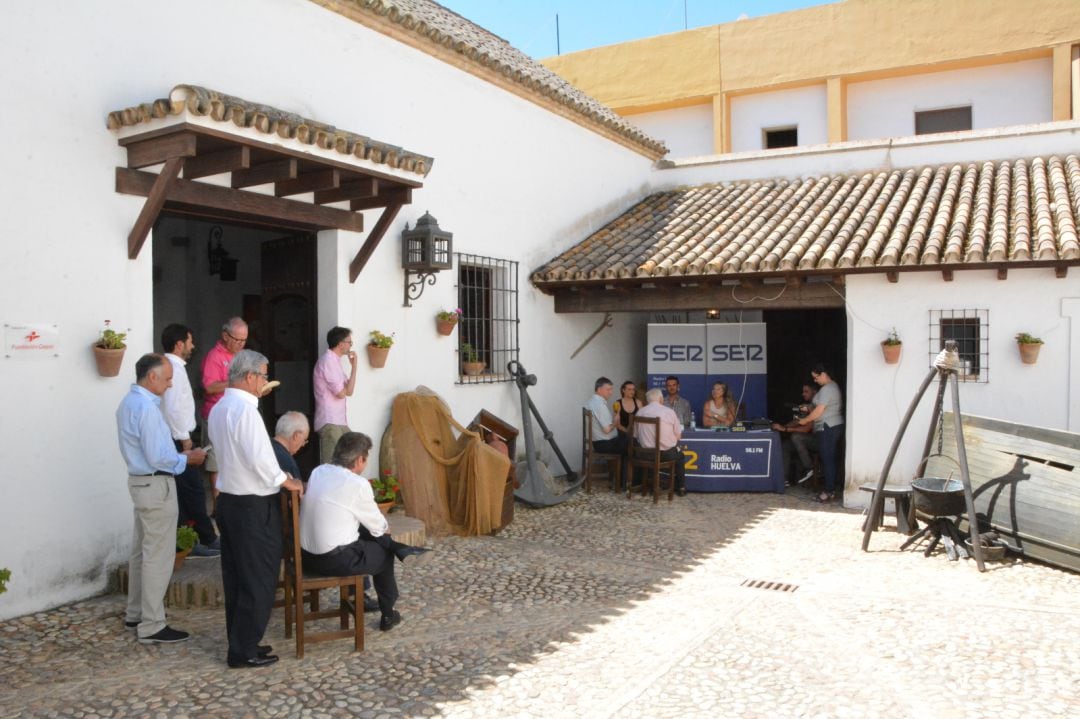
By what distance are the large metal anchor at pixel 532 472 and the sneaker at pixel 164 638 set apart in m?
4.43

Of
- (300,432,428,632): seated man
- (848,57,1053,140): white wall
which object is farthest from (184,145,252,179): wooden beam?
(848,57,1053,140): white wall

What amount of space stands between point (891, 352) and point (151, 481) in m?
7.13

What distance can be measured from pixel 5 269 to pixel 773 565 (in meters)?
5.73

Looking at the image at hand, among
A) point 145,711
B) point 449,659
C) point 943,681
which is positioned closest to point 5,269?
point 145,711

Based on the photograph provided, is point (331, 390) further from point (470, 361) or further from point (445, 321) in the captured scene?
point (470, 361)

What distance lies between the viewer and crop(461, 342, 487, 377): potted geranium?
9.06 meters

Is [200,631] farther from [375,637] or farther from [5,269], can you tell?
Result: [5,269]

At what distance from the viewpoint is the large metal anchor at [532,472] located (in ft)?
28.9

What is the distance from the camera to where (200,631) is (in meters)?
4.91

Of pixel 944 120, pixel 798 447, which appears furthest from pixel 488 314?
pixel 944 120

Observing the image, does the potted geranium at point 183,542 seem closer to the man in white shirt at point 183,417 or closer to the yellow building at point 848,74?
the man in white shirt at point 183,417

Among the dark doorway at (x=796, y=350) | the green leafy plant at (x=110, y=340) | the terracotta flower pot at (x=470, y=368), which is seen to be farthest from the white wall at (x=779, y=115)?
the green leafy plant at (x=110, y=340)

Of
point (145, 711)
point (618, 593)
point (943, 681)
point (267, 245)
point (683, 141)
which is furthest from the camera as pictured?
point (683, 141)

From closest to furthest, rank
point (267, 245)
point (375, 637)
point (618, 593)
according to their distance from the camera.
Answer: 1. point (375, 637)
2. point (618, 593)
3. point (267, 245)
